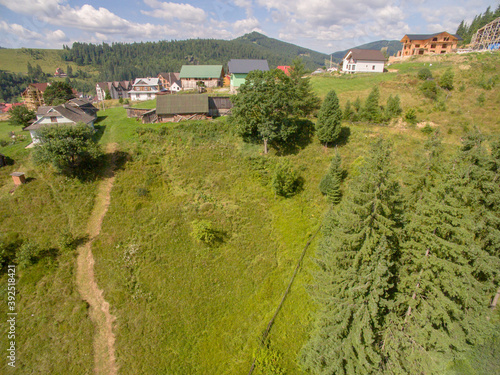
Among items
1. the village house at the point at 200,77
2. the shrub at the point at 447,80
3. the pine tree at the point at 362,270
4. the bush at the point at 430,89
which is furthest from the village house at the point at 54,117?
the shrub at the point at 447,80

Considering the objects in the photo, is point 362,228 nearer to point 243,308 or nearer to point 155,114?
point 243,308

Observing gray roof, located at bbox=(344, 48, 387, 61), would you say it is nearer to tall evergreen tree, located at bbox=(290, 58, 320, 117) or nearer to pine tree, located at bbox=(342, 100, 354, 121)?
pine tree, located at bbox=(342, 100, 354, 121)

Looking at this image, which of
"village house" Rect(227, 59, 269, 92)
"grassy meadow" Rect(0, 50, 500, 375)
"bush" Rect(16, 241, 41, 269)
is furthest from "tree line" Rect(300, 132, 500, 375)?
"village house" Rect(227, 59, 269, 92)

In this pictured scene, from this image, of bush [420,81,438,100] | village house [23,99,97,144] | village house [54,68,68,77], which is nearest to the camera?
village house [23,99,97,144]

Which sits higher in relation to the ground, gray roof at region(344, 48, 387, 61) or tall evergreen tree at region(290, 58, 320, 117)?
gray roof at region(344, 48, 387, 61)

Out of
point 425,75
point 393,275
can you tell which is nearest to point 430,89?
point 425,75

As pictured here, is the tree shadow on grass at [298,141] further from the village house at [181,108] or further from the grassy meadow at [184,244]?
the village house at [181,108]
